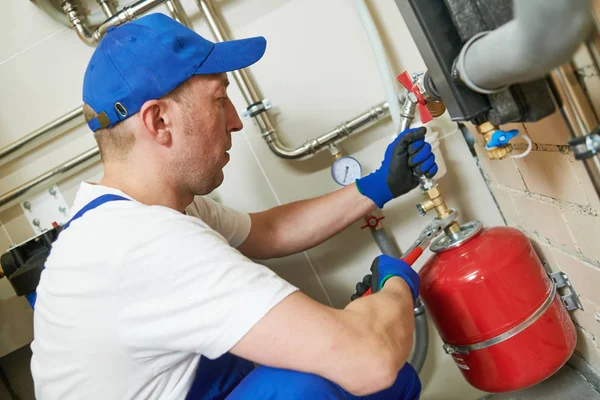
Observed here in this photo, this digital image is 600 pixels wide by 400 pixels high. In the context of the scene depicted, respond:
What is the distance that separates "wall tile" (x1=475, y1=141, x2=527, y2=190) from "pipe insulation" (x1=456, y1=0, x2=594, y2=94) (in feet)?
1.84

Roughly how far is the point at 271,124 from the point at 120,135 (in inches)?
17.9

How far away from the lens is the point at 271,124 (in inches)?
50.0

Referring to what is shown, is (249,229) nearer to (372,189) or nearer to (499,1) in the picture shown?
(372,189)

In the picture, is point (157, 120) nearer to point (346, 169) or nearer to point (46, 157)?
point (346, 169)

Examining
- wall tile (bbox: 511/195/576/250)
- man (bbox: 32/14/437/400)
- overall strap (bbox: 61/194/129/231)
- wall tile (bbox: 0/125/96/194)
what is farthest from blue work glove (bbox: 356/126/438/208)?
wall tile (bbox: 0/125/96/194)

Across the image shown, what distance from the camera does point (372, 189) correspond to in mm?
1136

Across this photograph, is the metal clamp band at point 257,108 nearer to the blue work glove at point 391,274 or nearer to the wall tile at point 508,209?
the blue work glove at point 391,274

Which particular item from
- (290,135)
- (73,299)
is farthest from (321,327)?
(290,135)

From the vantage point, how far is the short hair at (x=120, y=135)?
90 centimetres

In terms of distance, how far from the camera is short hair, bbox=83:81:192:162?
899 mm

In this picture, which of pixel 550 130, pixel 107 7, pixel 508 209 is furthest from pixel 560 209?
pixel 107 7

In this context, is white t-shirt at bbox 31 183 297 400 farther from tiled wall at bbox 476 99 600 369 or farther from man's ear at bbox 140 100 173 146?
tiled wall at bbox 476 99 600 369

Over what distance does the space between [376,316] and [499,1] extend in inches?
19.7

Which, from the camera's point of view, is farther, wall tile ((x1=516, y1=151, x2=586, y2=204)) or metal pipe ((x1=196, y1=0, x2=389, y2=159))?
metal pipe ((x1=196, y1=0, x2=389, y2=159))
